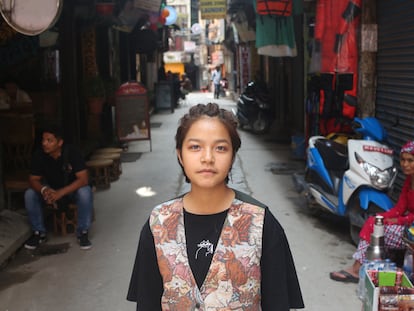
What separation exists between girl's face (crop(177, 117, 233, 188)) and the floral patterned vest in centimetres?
14

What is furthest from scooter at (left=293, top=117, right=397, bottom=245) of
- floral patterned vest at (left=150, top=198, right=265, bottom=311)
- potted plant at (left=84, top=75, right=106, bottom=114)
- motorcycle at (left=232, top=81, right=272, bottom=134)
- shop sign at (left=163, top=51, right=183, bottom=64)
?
shop sign at (left=163, top=51, right=183, bottom=64)

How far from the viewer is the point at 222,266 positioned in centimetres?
186

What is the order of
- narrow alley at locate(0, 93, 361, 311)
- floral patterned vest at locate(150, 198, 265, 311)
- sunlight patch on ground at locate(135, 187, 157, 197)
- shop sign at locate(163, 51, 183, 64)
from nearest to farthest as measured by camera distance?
floral patterned vest at locate(150, 198, 265, 311), narrow alley at locate(0, 93, 361, 311), sunlight patch on ground at locate(135, 187, 157, 197), shop sign at locate(163, 51, 183, 64)

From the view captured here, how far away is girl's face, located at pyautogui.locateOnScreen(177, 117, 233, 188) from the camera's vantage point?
189cm

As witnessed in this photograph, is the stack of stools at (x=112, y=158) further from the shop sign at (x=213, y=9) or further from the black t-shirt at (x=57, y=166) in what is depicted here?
the shop sign at (x=213, y=9)

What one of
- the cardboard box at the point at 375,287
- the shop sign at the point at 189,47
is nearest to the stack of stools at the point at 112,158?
the cardboard box at the point at 375,287

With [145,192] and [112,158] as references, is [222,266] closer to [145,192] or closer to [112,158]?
[145,192]

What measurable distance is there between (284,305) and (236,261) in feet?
0.82

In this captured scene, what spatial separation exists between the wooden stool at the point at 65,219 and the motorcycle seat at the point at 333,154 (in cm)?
273

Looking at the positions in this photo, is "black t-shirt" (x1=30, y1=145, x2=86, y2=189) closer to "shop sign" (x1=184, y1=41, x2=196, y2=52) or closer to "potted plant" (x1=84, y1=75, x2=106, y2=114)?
"potted plant" (x1=84, y1=75, x2=106, y2=114)

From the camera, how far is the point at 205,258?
1.88 metres

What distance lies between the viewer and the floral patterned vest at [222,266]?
186cm

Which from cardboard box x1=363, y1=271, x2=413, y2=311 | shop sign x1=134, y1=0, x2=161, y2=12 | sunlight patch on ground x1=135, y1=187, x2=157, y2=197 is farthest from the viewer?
shop sign x1=134, y1=0, x2=161, y2=12

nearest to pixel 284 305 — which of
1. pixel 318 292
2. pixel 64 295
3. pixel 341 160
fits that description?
pixel 318 292
